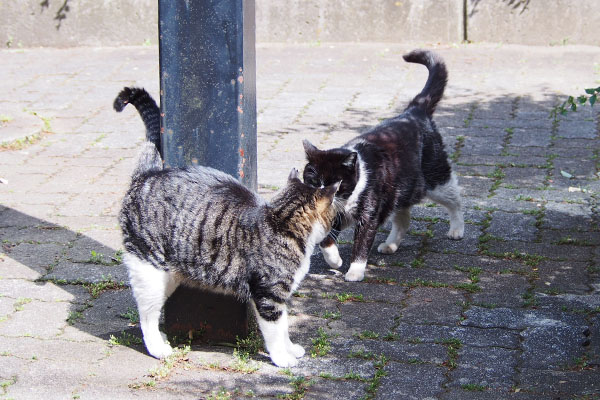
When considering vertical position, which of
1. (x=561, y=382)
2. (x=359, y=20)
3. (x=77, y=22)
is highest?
(x=359, y=20)

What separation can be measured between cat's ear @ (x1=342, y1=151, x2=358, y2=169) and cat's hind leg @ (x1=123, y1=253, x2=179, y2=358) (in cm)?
136

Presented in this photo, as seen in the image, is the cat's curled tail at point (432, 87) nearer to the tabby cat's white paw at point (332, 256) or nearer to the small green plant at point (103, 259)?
the tabby cat's white paw at point (332, 256)

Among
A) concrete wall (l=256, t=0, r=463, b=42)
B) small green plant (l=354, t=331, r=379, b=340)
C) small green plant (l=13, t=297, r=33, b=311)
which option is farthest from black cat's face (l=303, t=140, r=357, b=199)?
concrete wall (l=256, t=0, r=463, b=42)

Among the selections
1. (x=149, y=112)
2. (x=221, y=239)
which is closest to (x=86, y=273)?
(x=149, y=112)

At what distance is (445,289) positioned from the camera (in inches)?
193

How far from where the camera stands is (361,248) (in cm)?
510

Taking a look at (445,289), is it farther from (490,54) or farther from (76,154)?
(490,54)

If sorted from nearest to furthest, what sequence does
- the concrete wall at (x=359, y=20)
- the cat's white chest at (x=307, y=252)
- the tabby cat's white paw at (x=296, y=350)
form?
the cat's white chest at (x=307, y=252), the tabby cat's white paw at (x=296, y=350), the concrete wall at (x=359, y=20)

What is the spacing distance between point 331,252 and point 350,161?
66cm

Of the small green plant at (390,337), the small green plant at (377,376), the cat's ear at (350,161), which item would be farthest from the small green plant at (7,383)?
the cat's ear at (350,161)

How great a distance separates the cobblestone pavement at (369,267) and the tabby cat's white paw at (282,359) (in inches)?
1.5

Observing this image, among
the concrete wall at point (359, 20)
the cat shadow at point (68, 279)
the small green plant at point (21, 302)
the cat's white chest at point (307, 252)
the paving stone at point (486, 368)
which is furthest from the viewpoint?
the concrete wall at point (359, 20)

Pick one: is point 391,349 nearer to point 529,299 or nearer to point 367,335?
point 367,335

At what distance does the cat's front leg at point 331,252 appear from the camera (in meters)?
5.05
